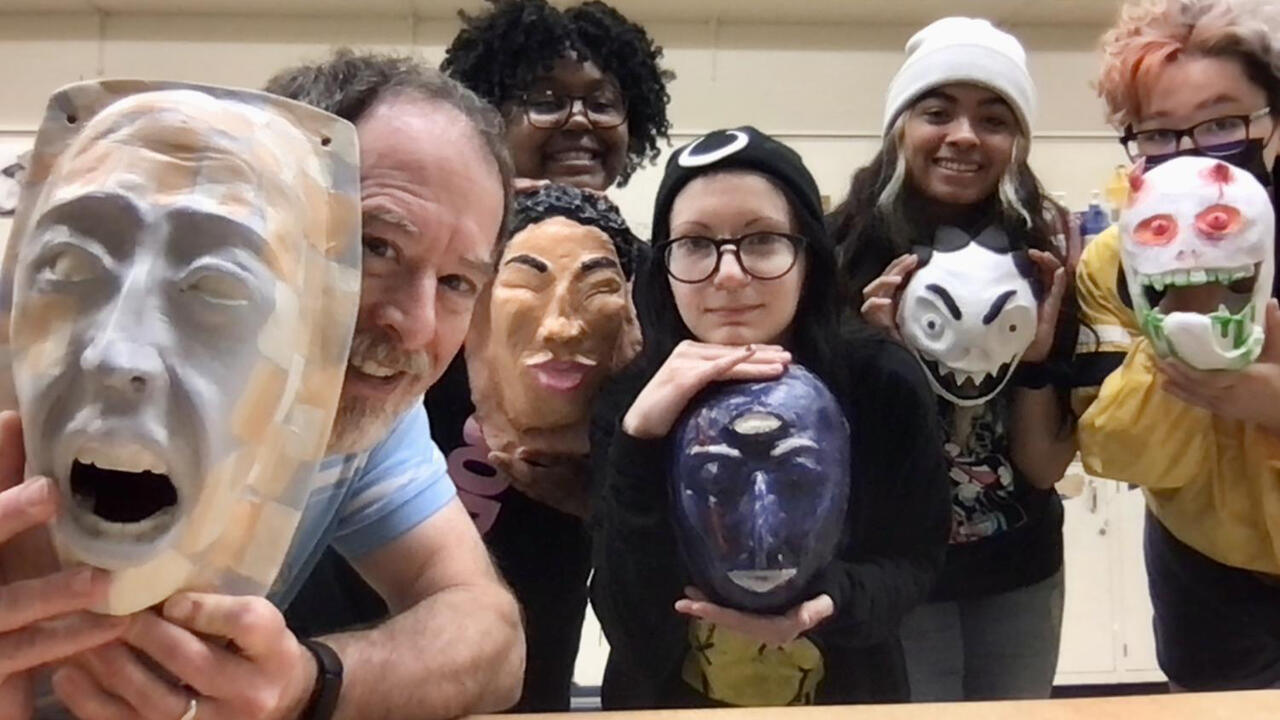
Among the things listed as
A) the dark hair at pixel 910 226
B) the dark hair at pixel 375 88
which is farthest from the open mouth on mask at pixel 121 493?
the dark hair at pixel 910 226

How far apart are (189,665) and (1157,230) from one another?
0.67m

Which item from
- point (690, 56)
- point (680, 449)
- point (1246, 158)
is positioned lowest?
point (680, 449)

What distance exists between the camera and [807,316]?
0.79 m

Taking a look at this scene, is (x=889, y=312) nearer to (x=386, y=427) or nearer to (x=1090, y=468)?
(x=1090, y=468)

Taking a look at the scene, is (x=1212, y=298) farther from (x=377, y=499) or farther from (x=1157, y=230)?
(x=377, y=499)

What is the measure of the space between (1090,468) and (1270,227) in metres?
0.24

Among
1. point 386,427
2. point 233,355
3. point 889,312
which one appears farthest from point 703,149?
point 233,355

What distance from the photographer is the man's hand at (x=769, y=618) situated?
73 cm

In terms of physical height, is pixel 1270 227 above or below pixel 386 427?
above

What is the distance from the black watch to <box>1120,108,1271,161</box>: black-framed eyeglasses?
0.70m

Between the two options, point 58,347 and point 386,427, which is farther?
point 386,427

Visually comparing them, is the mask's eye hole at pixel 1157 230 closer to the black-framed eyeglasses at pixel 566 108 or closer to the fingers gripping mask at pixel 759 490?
the fingers gripping mask at pixel 759 490

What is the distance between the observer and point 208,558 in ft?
1.56

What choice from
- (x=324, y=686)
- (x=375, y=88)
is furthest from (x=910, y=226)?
(x=324, y=686)
